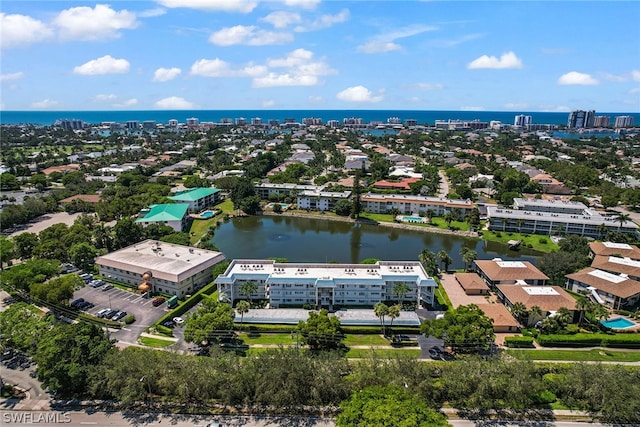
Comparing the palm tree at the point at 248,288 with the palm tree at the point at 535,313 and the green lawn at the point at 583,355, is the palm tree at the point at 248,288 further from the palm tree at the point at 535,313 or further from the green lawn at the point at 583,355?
the palm tree at the point at 535,313

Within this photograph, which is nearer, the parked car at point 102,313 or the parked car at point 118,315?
the parked car at point 118,315

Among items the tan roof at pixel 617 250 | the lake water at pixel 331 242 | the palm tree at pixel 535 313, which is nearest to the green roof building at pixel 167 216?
the lake water at pixel 331 242

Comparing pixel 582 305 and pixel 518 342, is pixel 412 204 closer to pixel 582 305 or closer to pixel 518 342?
pixel 582 305

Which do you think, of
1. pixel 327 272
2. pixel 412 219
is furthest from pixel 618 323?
pixel 412 219

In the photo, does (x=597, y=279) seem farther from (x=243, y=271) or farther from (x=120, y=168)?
(x=120, y=168)

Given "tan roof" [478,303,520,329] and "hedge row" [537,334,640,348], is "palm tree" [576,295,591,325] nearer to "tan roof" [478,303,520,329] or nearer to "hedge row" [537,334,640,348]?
"hedge row" [537,334,640,348]
